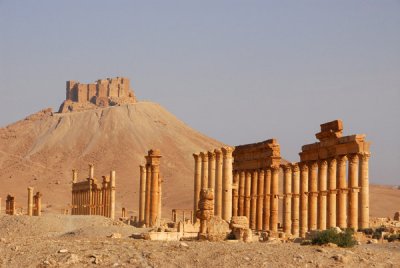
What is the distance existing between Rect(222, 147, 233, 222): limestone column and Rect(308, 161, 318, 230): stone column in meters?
4.44

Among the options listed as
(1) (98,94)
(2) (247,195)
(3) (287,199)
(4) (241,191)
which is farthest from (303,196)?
(1) (98,94)

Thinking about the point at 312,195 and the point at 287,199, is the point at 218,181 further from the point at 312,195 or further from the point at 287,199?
the point at 312,195

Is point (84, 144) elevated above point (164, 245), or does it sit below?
above

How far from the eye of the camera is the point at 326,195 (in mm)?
47531

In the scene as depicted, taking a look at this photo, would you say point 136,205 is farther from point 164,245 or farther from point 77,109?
point 164,245

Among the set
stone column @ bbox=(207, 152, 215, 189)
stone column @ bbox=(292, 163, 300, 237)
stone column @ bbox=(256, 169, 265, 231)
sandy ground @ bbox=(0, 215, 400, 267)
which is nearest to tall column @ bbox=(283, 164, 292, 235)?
stone column @ bbox=(292, 163, 300, 237)

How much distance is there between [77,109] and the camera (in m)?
176

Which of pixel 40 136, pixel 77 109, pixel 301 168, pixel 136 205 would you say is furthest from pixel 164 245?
pixel 77 109

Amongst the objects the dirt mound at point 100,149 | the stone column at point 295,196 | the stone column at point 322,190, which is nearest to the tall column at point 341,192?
the stone column at point 322,190

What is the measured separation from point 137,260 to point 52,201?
324ft

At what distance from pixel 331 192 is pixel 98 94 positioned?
440 ft

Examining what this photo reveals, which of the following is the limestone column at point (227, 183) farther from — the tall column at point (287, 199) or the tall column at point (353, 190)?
the tall column at point (353, 190)

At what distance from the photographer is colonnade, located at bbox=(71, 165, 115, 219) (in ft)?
250

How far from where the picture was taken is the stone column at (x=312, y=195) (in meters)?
48.4
